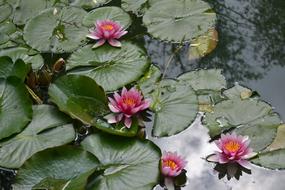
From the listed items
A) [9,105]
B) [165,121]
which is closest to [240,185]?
[165,121]

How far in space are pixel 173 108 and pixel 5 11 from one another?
47.6 inches

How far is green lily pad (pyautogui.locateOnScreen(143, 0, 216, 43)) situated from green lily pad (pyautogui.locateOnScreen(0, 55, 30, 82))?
2.14 feet

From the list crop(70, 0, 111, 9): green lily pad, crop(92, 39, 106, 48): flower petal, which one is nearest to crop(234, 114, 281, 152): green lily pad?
crop(92, 39, 106, 48): flower petal

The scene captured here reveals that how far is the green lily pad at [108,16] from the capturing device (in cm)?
239

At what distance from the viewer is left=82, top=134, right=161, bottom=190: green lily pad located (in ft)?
5.28

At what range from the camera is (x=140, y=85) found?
2041 millimetres

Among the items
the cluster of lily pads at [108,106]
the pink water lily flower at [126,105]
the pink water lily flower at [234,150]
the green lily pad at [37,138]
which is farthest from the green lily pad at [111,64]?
the pink water lily flower at [234,150]

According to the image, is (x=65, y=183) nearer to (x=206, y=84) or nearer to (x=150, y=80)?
(x=150, y=80)

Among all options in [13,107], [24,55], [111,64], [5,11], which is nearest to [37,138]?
[13,107]

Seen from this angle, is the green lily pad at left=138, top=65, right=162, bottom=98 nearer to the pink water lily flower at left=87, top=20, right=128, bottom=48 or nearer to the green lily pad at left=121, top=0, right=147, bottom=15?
the pink water lily flower at left=87, top=20, right=128, bottom=48

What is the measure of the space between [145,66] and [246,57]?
54cm

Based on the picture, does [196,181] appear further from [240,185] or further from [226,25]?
[226,25]

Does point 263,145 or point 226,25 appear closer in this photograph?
point 263,145

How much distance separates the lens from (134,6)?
2521mm
